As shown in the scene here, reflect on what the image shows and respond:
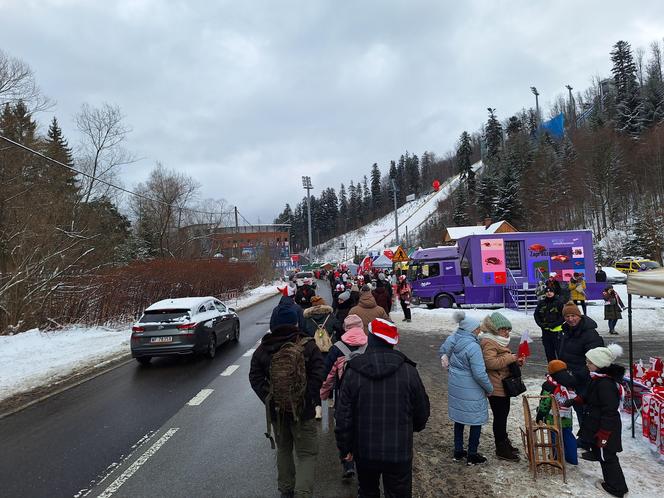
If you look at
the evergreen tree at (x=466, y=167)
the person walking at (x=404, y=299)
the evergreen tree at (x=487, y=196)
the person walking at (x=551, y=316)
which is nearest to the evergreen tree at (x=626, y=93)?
the evergreen tree at (x=487, y=196)

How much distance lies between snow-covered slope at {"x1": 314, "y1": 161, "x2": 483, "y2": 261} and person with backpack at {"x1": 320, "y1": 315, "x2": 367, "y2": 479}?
98.8m

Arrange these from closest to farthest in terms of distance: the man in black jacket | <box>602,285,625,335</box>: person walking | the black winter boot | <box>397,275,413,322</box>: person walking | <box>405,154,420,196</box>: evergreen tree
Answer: the man in black jacket < the black winter boot < <box>602,285,625,335</box>: person walking < <box>397,275,413,322</box>: person walking < <box>405,154,420,196</box>: evergreen tree

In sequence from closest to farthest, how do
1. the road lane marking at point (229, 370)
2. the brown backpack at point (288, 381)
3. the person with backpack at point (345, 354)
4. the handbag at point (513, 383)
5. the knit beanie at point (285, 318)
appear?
the brown backpack at point (288, 381) → the knit beanie at point (285, 318) → the person with backpack at point (345, 354) → the handbag at point (513, 383) → the road lane marking at point (229, 370)

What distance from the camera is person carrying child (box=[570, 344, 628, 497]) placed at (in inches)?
151

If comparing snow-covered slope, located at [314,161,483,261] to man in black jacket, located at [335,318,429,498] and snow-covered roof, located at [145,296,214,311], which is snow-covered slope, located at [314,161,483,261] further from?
man in black jacket, located at [335,318,429,498]

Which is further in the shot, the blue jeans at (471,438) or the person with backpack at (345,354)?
the blue jeans at (471,438)

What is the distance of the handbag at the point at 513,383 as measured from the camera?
442 centimetres

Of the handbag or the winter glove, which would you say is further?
the handbag

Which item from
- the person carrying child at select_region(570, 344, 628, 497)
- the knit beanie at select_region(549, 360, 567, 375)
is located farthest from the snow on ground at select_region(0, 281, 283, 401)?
the person carrying child at select_region(570, 344, 628, 497)

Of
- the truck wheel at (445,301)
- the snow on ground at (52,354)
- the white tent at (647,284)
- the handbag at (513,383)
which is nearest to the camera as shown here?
the handbag at (513,383)

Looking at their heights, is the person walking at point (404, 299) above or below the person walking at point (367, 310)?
below

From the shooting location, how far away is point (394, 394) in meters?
2.83

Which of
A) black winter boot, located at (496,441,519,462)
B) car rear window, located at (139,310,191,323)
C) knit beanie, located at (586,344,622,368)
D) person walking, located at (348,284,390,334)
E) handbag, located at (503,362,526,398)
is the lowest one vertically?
black winter boot, located at (496,441,519,462)

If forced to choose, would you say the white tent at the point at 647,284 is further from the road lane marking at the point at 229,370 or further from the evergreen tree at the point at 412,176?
the evergreen tree at the point at 412,176
